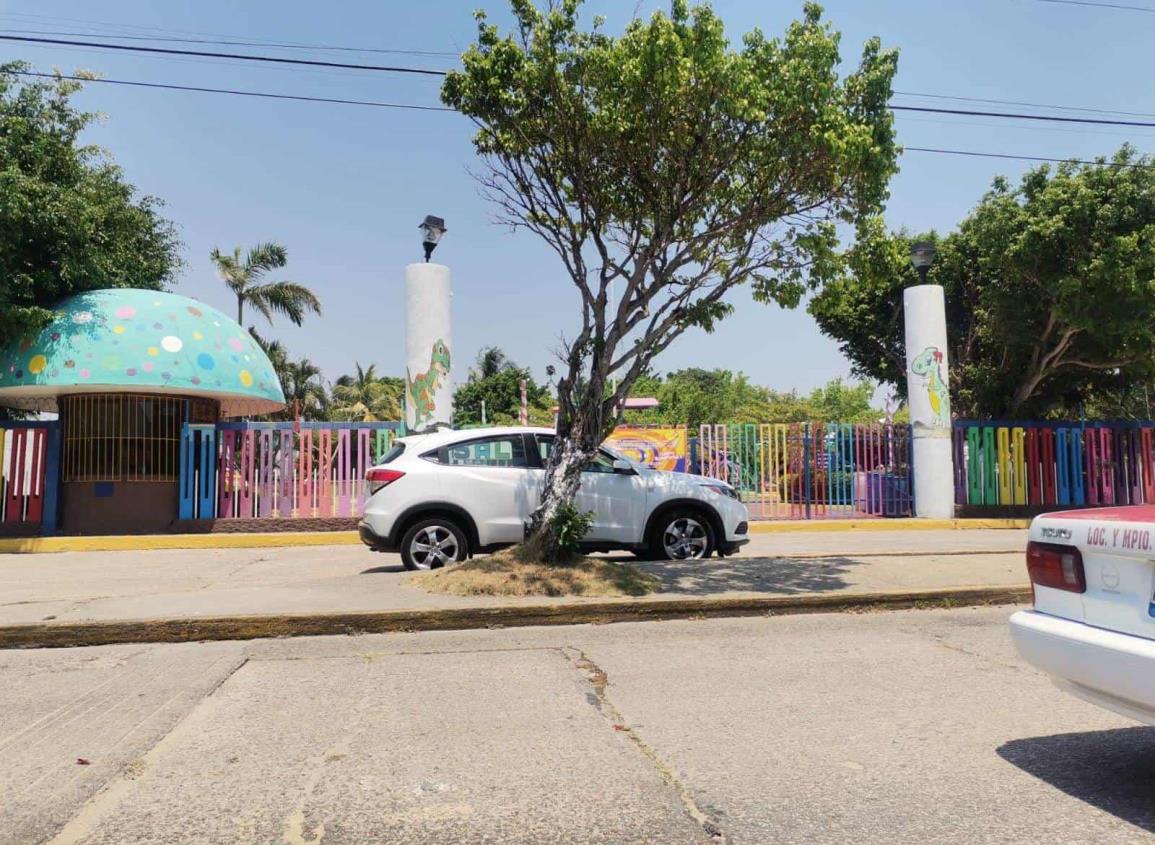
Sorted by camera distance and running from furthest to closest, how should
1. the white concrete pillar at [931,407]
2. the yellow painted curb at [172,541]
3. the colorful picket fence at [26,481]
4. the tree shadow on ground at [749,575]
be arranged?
the white concrete pillar at [931,407] → the colorful picket fence at [26,481] → the yellow painted curb at [172,541] → the tree shadow on ground at [749,575]

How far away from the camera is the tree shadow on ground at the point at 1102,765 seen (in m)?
3.42

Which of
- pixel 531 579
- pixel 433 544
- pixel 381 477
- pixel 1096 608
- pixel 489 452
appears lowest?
pixel 531 579

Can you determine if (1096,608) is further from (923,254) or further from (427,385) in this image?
(923,254)

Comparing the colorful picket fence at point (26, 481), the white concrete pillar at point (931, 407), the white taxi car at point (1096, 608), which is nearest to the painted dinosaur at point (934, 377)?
the white concrete pillar at point (931, 407)

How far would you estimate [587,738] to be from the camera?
4246 millimetres

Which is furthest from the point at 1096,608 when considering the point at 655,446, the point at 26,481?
the point at 26,481

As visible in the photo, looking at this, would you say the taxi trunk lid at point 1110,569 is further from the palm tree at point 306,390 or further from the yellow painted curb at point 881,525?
the palm tree at point 306,390

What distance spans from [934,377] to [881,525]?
11.1ft

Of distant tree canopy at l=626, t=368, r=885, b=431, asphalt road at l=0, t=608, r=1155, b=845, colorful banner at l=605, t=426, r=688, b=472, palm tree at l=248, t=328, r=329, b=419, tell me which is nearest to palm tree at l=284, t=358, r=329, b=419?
palm tree at l=248, t=328, r=329, b=419

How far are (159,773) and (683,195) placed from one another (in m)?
6.56

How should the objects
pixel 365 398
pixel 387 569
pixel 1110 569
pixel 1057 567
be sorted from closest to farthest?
pixel 1110 569 < pixel 1057 567 < pixel 387 569 < pixel 365 398

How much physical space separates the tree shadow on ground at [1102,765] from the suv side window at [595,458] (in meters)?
5.88

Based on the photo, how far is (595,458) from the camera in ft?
31.4

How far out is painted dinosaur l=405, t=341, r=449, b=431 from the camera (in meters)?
16.2
